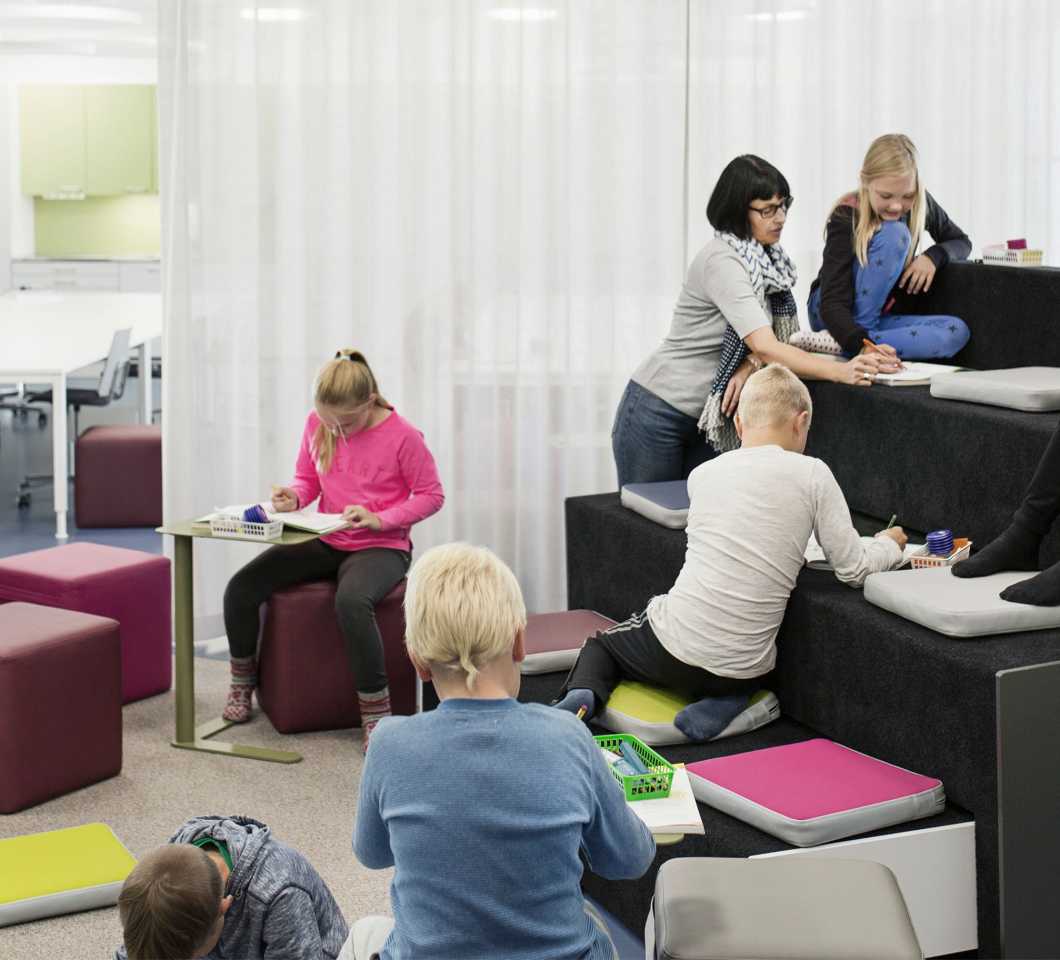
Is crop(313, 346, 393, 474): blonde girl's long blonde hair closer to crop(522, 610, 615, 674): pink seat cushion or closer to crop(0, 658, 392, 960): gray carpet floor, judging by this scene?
crop(522, 610, 615, 674): pink seat cushion

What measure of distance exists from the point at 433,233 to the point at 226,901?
3.02 meters

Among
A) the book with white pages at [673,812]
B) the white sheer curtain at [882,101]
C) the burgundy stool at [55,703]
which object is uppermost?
the white sheer curtain at [882,101]

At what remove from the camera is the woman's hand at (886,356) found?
367 centimetres

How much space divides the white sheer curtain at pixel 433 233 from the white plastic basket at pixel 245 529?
92 centimetres

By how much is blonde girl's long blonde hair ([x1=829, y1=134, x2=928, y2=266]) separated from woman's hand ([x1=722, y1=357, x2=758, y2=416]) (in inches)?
16.1

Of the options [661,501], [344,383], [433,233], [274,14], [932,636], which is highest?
[274,14]

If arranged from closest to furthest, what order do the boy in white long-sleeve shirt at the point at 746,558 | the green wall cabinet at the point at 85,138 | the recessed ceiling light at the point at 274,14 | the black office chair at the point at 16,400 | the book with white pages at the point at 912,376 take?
the boy in white long-sleeve shirt at the point at 746,558
the book with white pages at the point at 912,376
the recessed ceiling light at the point at 274,14
the black office chair at the point at 16,400
the green wall cabinet at the point at 85,138

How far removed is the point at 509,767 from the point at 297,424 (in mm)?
3091

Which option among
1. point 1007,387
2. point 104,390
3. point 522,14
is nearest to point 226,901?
point 1007,387

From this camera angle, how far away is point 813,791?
2.62 metres

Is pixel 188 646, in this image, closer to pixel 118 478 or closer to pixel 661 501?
pixel 661 501

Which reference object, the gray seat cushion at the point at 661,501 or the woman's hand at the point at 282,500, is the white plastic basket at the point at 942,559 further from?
the woman's hand at the point at 282,500

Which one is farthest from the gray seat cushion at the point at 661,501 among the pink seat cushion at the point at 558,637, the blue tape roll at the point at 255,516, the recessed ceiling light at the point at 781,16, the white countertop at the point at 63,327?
the white countertop at the point at 63,327

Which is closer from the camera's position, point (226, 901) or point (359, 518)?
point (226, 901)
